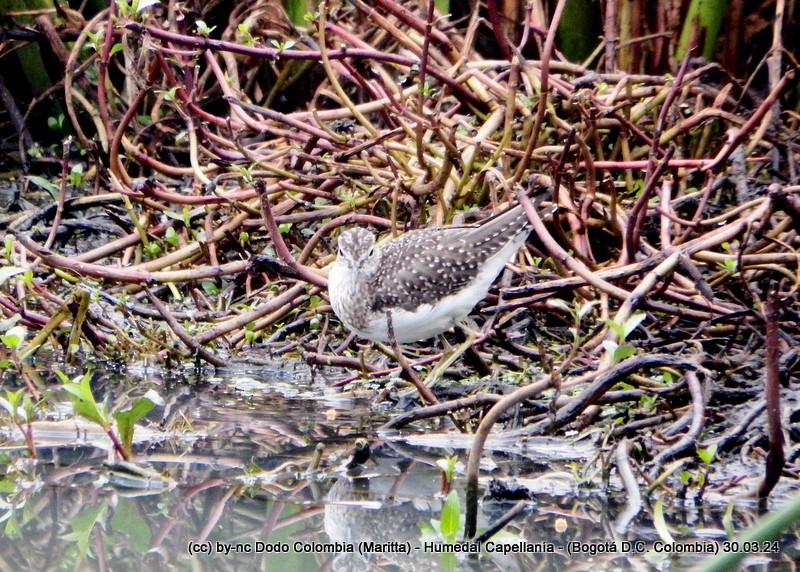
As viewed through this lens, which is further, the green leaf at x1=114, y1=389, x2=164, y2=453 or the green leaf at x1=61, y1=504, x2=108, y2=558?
the green leaf at x1=114, y1=389, x2=164, y2=453

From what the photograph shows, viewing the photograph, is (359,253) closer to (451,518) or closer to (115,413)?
(115,413)

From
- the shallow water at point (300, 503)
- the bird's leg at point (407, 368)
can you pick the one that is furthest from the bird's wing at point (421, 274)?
the bird's leg at point (407, 368)

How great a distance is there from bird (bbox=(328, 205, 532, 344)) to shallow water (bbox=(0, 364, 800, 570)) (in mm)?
520

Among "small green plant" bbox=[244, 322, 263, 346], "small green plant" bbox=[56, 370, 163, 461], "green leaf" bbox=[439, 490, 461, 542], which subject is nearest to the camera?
"green leaf" bbox=[439, 490, 461, 542]

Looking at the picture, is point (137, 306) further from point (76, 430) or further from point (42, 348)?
point (76, 430)

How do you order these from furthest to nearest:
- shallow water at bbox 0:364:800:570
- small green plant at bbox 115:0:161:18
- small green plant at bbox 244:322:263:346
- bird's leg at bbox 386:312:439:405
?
small green plant at bbox 244:322:263:346 → small green plant at bbox 115:0:161:18 → bird's leg at bbox 386:312:439:405 → shallow water at bbox 0:364:800:570

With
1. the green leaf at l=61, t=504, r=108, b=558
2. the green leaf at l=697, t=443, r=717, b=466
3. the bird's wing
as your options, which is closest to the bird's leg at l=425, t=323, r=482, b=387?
the bird's wing

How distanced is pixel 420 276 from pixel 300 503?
1.76 m

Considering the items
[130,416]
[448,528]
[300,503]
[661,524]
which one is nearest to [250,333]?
[130,416]

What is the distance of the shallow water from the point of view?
3.19 m

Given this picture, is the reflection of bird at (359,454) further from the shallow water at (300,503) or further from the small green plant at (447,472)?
the small green plant at (447,472)

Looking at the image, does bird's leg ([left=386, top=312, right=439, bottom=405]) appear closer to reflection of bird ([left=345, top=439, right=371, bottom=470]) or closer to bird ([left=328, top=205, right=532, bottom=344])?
reflection of bird ([left=345, top=439, right=371, bottom=470])

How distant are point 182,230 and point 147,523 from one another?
10.9 feet

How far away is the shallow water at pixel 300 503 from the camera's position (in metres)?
3.19
